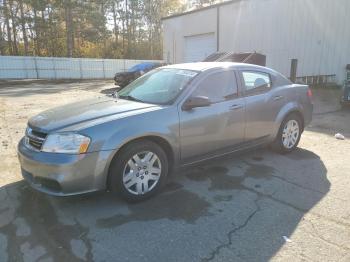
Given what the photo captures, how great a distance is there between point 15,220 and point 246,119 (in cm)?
320

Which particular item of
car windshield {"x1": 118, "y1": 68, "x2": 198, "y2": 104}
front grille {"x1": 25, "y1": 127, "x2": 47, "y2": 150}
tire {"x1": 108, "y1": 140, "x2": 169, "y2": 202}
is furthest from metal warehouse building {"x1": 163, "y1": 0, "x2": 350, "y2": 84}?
front grille {"x1": 25, "y1": 127, "x2": 47, "y2": 150}

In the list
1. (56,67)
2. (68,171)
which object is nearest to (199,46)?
(56,67)

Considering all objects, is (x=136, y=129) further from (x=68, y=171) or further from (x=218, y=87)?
(x=218, y=87)

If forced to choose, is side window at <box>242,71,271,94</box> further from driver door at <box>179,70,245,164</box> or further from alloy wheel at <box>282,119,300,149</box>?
alloy wheel at <box>282,119,300,149</box>

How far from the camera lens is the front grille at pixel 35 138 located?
11.3 feet

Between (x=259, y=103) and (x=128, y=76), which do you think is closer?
(x=259, y=103)

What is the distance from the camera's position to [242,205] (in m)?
3.64

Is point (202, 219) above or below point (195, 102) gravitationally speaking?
below

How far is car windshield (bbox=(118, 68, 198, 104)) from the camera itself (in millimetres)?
4125

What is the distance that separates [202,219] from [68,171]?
1460 millimetres

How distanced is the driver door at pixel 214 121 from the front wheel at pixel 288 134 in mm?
989

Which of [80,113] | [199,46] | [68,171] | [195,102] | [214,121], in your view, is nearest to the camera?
[68,171]

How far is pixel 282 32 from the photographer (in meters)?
15.1

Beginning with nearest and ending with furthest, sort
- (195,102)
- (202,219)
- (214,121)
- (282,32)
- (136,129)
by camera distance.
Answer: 1. (202,219)
2. (136,129)
3. (195,102)
4. (214,121)
5. (282,32)
